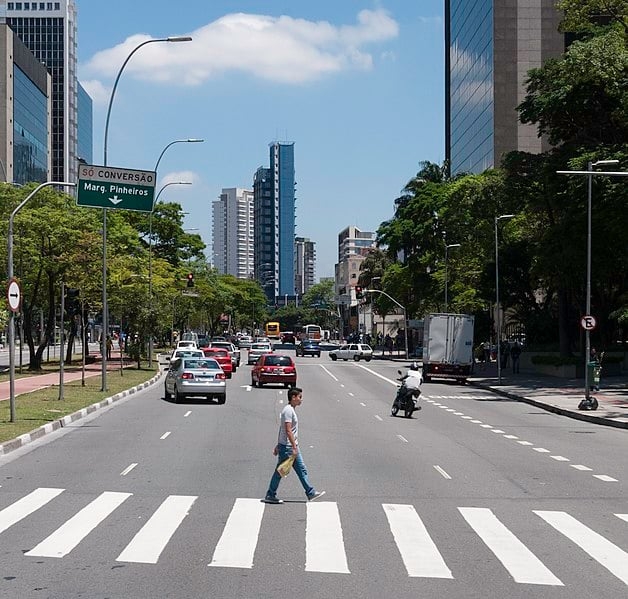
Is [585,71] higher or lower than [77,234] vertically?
higher

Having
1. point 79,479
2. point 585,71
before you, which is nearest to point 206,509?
point 79,479

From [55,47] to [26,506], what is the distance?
16188 centimetres

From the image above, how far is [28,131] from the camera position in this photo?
4592 inches

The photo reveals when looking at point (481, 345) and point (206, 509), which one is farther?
point (481, 345)

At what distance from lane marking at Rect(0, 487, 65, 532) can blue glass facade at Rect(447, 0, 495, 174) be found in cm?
7718

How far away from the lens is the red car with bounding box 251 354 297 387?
42250 mm

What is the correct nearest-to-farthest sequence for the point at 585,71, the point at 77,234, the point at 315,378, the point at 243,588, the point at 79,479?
1. the point at 243,588
2. the point at 79,479
3. the point at 585,71
4. the point at 77,234
5. the point at 315,378

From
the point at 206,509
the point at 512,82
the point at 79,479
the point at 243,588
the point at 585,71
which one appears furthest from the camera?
the point at 512,82

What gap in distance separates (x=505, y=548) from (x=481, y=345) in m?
63.4

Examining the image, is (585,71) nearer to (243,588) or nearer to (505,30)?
(243,588)

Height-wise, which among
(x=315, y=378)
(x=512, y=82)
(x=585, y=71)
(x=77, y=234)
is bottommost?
(x=315, y=378)

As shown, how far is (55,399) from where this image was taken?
30.8 m

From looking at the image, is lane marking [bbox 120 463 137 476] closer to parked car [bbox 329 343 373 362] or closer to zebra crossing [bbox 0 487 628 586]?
zebra crossing [bbox 0 487 628 586]

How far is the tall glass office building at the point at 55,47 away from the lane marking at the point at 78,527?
154 metres
